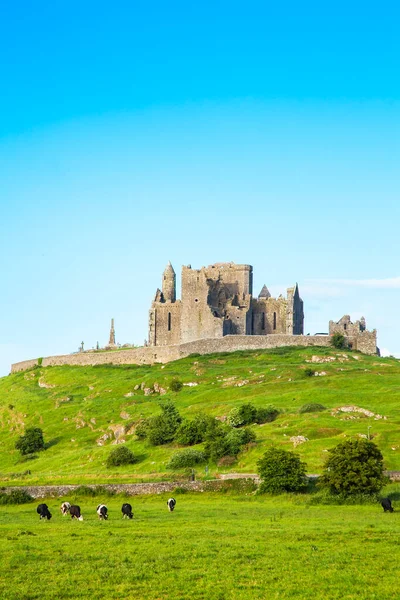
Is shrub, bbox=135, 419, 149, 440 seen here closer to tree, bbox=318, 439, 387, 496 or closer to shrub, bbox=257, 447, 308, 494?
shrub, bbox=257, 447, 308, 494

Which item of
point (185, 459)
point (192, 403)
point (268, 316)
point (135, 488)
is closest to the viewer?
point (135, 488)

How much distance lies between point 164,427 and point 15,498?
83.8 ft

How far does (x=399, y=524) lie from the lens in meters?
39.3

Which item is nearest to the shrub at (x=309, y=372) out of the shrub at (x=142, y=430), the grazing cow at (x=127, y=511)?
the shrub at (x=142, y=430)

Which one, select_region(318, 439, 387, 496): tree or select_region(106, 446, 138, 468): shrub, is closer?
select_region(318, 439, 387, 496): tree

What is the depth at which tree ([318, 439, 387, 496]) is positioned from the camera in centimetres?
5025

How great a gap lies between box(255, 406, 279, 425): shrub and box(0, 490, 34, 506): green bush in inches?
1114

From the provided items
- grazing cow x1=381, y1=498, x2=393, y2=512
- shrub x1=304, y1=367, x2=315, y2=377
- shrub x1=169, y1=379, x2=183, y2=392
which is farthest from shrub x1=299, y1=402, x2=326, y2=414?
grazing cow x1=381, y1=498, x2=393, y2=512

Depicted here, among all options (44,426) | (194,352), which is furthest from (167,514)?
(194,352)

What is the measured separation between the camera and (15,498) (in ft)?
183

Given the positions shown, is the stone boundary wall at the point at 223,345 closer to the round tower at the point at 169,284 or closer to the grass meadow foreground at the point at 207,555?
the round tower at the point at 169,284

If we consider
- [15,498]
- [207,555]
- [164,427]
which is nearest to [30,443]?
[164,427]

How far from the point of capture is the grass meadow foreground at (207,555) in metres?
25.5

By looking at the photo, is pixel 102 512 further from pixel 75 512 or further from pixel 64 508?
pixel 64 508
